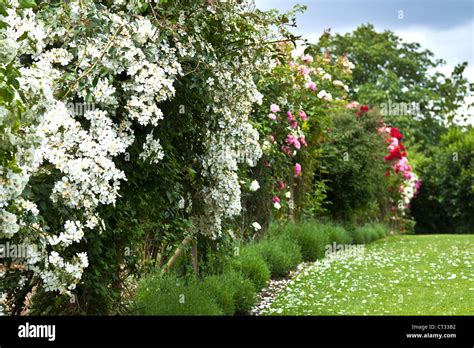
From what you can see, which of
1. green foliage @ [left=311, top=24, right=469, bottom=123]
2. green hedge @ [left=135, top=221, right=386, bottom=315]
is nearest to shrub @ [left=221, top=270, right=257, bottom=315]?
green hedge @ [left=135, top=221, right=386, bottom=315]

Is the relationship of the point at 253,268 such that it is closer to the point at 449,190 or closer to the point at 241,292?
the point at 241,292

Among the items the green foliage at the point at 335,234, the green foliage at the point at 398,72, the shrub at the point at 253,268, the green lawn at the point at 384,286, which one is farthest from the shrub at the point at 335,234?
the green foliage at the point at 398,72

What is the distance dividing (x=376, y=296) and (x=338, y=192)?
604 cm

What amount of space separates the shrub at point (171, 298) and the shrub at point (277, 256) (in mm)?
2256

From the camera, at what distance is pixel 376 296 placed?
6711 mm

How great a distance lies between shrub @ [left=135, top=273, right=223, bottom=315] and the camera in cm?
468

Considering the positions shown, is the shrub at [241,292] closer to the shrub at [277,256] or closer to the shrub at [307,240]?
the shrub at [277,256]

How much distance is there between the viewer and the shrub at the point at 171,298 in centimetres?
468

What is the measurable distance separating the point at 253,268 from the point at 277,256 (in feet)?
3.43

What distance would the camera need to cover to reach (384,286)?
24.1 ft

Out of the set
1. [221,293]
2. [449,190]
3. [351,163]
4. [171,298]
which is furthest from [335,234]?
[449,190]

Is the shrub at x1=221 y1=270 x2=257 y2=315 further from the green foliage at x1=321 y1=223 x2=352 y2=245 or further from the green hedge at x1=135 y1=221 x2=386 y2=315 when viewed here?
the green foliage at x1=321 y1=223 x2=352 y2=245
